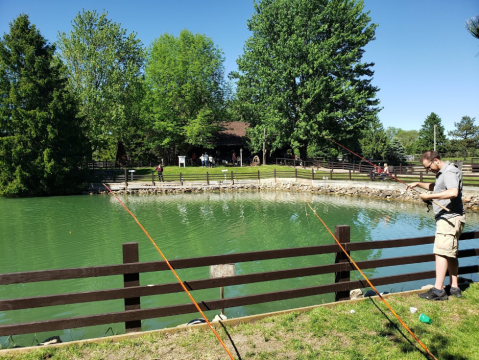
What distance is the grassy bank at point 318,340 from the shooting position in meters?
3.61

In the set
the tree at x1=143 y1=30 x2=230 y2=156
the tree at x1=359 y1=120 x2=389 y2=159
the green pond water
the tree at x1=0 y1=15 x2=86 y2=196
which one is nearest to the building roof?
the tree at x1=143 y1=30 x2=230 y2=156

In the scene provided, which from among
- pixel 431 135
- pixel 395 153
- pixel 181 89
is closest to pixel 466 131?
pixel 431 135

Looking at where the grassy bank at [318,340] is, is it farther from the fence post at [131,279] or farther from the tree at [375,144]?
the tree at [375,144]

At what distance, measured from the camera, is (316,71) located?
3472cm

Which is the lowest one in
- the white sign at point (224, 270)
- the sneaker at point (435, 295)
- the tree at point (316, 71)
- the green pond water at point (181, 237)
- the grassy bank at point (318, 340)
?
the green pond water at point (181, 237)

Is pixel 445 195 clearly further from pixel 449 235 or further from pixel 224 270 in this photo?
pixel 224 270

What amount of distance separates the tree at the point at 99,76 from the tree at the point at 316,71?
59.3ft

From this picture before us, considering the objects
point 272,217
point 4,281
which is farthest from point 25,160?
point 4,281

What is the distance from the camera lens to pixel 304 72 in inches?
1319

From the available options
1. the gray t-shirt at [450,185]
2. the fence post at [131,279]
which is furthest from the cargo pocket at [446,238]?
the fence post at [131,279]

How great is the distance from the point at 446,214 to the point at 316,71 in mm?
32945

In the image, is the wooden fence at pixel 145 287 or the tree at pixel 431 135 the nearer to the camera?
the wooden fence at pixel 145 287

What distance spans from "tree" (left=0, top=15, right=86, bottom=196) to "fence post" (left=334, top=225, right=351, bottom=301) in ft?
101

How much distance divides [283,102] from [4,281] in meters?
33.7
